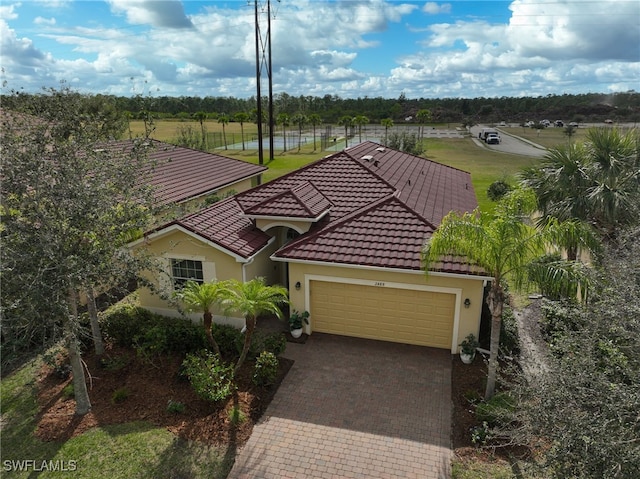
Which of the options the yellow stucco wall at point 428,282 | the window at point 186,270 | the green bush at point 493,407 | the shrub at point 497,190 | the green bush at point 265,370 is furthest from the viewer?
the shrub at point 497,190

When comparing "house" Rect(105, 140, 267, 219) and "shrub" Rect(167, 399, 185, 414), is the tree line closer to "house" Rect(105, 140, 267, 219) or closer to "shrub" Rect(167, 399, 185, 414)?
"house" Rect(105, 140, 267, 219)

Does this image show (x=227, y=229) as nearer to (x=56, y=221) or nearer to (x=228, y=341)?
(x=228, y=341)

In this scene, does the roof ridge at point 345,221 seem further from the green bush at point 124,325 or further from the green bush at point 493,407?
the green bush at point 493,407

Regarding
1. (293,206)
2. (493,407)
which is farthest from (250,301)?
(493,407)

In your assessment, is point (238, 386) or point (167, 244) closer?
point (238, 386)

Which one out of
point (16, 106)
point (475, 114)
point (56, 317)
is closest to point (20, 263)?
point (56, 317)

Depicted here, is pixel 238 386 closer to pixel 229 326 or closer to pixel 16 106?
pixel 229 326

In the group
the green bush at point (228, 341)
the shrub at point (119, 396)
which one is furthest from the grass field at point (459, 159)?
the shrub at point (119, 396)
